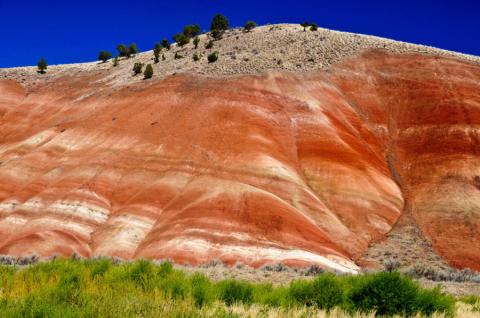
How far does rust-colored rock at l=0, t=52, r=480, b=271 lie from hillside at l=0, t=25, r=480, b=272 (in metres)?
0.13

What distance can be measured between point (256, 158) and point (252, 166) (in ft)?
3.43

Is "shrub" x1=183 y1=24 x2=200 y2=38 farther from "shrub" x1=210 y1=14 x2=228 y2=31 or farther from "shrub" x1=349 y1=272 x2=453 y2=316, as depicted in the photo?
"shrub" x1=349 y1=272 x2=453 y2=316

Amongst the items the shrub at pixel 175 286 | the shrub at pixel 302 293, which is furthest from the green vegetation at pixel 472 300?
the shrub at pixel 175 286

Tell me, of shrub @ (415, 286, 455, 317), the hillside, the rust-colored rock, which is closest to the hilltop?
the hillside

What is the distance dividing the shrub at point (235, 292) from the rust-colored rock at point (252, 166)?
1495 centimetres

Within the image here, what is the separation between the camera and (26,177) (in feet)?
138

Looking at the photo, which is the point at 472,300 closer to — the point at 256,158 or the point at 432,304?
the point at 432,304

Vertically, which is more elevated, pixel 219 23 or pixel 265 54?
pixel 219 23

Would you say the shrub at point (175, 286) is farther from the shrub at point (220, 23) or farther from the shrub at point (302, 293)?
the shrub at point (220, 23)

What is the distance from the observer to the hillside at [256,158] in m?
34.0

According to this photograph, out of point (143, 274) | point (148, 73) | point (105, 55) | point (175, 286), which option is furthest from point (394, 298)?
point (105, 55)

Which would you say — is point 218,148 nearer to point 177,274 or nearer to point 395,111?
point 395,111

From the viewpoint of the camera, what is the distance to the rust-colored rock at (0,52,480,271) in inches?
1328

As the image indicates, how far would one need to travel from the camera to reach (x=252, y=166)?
131ft
